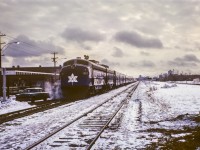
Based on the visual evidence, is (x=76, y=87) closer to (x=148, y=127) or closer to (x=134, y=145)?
(x=148, y=127)

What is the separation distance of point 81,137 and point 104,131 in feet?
4.81

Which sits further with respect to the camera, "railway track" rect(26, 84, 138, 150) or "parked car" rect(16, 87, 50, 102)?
"parked car" rect(16, 87, 50, 102)

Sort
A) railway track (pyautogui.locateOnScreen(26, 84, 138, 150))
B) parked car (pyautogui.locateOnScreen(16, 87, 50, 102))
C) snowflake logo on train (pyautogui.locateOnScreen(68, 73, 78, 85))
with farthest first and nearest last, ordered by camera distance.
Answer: snowflake logo on train (pyautogui.locateOnScreen(68, 73, 78, 85)) < parked car (pyautogui.locateOnScreen(16, 87, 50, 102)) < railway track (pyautogui.locateOnScreen(26, 84, 138, 150))

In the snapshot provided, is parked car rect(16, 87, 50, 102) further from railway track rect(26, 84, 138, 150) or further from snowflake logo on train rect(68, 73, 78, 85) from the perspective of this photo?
railway track rect(26, 84, 138, 150)

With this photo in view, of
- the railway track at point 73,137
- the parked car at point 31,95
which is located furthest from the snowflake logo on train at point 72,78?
the railway track at point 73,137

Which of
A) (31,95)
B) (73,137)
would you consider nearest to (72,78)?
(31,95)

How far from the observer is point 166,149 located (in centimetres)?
880

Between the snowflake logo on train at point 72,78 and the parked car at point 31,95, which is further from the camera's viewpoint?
the snowflake logo on train at point 72,78

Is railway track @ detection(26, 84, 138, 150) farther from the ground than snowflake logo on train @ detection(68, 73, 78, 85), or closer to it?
closer to it

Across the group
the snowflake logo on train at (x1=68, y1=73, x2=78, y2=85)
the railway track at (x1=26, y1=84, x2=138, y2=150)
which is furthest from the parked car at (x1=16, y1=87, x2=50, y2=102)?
the railway track at (x1=26, y1=84, x2=138, y2=150)

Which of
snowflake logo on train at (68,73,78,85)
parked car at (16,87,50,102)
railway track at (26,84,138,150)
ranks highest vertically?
snowflake logo on train at (68,73,78,85)

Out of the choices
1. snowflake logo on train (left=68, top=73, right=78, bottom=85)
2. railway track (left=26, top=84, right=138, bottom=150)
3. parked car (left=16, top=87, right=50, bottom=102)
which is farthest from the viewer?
snowflake logo on train (left=68, top=73, right=78, bottom=85)

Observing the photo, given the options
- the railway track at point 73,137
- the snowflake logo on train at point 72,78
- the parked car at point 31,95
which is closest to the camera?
the railway track at point 73,137

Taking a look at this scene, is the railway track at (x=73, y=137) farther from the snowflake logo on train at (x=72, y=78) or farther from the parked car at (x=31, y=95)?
the parked car at (x=31, y=95)
